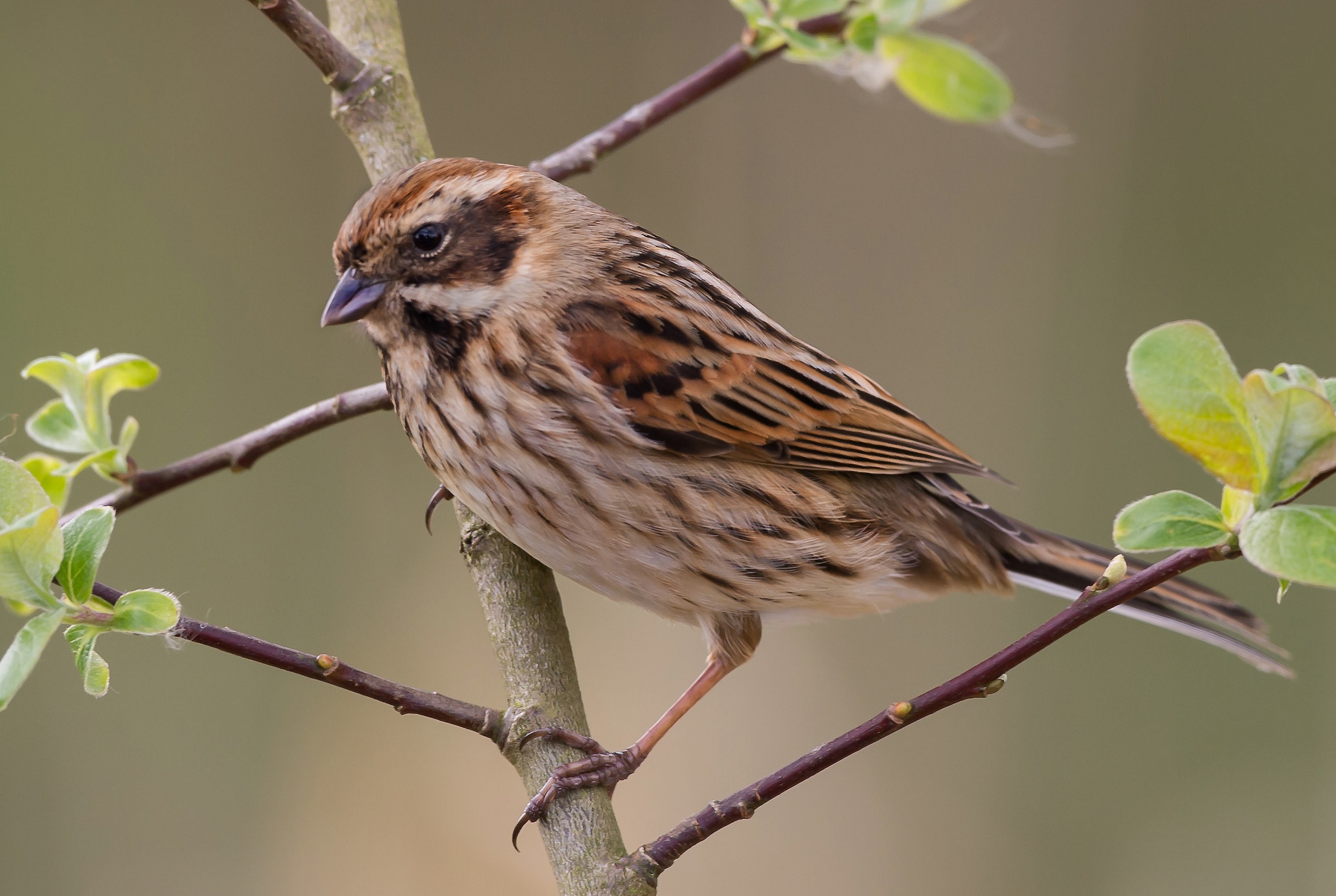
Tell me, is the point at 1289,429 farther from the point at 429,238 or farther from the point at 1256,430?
the point at 429,238

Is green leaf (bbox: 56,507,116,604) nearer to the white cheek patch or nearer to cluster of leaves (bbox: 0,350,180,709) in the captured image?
cluster of leaves (bbox: 0,350,180,709)

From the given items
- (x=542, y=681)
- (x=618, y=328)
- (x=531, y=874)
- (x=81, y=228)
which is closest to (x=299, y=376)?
(x=81, y=228)

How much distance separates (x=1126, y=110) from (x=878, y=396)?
3.33 metres

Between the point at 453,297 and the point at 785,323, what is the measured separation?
137 inches

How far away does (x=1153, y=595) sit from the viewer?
2684 mm

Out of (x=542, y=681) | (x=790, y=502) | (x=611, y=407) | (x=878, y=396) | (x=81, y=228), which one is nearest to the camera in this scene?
(x=542, y=681)

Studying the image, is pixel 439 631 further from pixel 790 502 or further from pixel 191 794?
pixel 790 502

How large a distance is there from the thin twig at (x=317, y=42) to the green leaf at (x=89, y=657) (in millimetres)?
1083

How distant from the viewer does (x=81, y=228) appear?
196 inches

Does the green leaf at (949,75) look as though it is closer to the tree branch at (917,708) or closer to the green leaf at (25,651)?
the tree branch at (917,708)

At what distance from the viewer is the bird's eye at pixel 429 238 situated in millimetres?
2203

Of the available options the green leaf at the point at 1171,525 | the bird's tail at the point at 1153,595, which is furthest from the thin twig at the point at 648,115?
the green leaf at the point at 1171,525

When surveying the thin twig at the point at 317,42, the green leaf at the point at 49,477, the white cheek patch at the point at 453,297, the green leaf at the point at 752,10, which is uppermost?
the thin twig at the point at 317,42

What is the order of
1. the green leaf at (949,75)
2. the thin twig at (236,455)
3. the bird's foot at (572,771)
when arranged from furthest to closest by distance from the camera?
the green leaf at (949,75) → the thin twig at (236,455) → the bird's foot at (572,771)
